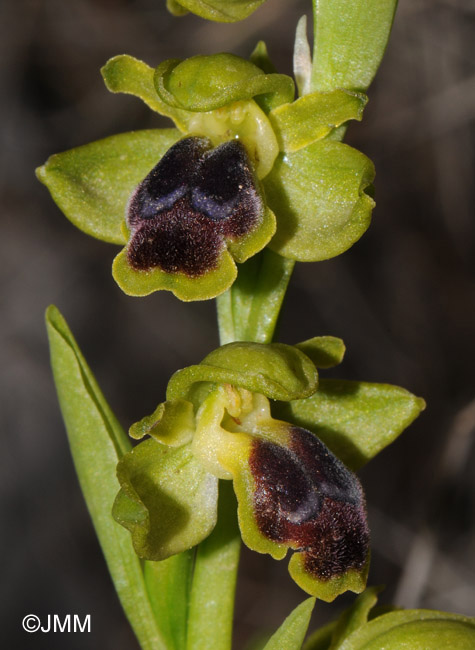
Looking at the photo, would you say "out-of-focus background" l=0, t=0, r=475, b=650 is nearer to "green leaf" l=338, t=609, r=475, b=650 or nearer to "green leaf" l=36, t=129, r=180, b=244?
"green leaf" l=338, t=609, r=475, b=650

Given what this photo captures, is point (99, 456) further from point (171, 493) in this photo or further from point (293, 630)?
point (293, 630)

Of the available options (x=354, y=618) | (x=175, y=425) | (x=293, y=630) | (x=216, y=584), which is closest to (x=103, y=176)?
(x=175, y=425)

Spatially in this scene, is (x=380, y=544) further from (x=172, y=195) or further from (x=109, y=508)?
(x=172, y=195)

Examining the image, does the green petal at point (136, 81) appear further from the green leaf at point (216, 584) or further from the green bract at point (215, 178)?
the green leaf at point (216, 584)

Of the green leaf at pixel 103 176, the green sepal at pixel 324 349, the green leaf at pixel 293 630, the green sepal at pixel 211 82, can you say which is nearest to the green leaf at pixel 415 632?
the green leaf at pixel 293 630

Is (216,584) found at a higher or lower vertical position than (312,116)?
lower

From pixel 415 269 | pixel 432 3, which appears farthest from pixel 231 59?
pixel 415 269
